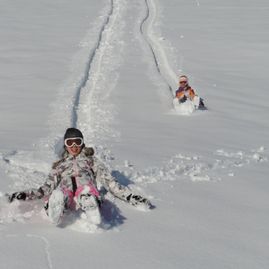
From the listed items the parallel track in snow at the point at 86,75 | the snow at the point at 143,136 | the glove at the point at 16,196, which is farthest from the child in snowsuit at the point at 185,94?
the glove at the point at 16,196

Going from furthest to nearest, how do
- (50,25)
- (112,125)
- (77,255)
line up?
(50,25), (112,125), (77,255)

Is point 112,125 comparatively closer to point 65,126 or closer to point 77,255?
point 65,126

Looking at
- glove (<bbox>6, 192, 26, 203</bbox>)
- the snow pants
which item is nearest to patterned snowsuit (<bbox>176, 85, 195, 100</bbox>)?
the snow pants

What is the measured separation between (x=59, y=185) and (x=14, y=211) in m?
0.51

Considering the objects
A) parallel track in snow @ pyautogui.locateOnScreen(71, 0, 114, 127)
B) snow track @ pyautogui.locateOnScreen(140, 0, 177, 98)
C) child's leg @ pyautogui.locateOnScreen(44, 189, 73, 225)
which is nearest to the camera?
child's leg @ pyautogui.locateOnScreen(44, 189, 73, 225)

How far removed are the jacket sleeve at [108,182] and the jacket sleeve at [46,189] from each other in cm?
44

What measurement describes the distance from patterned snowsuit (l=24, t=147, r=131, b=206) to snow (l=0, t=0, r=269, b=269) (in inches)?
4.8

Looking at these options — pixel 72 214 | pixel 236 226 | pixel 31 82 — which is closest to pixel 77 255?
pixel 72 214

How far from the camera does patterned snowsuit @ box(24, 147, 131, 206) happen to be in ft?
18.0

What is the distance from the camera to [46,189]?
565cm

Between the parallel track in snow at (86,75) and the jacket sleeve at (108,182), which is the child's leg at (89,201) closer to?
the jacket sleeve at (108,182)

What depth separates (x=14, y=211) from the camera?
5328 millimetres

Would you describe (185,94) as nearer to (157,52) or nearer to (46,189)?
(46,189)

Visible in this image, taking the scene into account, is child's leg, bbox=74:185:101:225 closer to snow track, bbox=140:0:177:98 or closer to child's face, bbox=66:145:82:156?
child's face, bbox=66:145:82:156
